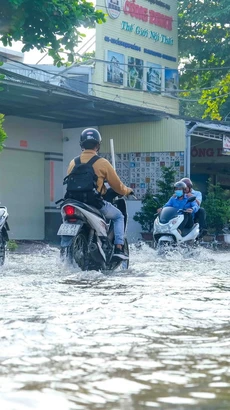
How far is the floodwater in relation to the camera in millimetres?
3355

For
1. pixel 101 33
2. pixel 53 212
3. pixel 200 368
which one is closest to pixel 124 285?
pixel 200 368

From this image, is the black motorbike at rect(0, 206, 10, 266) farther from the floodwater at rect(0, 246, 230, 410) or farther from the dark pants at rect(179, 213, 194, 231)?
the dark pants at rect(179, 213, 194, 231)

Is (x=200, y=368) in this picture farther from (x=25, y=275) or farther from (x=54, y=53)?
(x=54, y=53)

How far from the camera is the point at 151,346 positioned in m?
4.53

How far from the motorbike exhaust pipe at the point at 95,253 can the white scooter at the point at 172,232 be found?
4.23 metres

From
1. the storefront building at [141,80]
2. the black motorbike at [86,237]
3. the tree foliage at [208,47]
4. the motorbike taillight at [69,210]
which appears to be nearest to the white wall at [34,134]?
the storefront building at [141,80]

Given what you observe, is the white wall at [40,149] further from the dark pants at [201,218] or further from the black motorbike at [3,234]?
the black motorbike at [3,234]

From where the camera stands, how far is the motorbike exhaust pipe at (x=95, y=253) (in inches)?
377

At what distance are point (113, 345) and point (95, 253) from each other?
5.11m

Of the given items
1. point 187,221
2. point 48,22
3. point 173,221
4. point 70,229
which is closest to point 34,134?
point 48,22

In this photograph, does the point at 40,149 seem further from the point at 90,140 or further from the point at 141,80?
the point at 90,140

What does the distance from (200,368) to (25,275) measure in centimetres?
532

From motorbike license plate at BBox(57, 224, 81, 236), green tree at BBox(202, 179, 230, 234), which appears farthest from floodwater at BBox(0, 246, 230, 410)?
green tree at BBox(202, 179, 230, 234)

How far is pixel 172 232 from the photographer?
13914 mm
